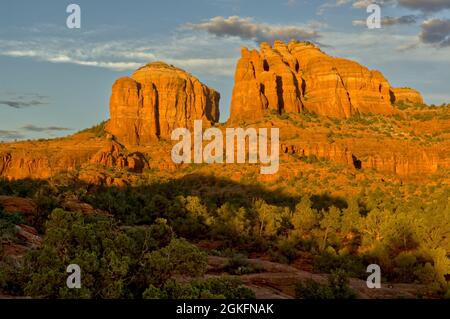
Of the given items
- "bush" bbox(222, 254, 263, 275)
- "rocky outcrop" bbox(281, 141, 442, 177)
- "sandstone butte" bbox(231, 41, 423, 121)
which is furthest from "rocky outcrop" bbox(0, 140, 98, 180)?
"bush" bbox(222, 254, 263, 275)

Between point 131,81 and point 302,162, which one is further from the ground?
point 131,81

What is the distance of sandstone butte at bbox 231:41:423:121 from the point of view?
104688mm

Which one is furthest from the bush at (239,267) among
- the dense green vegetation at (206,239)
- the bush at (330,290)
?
the bush at (330,290)

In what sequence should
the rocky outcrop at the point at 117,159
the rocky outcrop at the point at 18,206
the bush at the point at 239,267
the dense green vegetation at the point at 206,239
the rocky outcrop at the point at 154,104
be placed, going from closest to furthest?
1. the dense green vegetation at the point at 206,239
2. the bush at the point at 239,267
3. the rocky outcrop at the point at 18,206
4. the rocky outcrop at the point at 117,159
5. the rocky outcrop at the point at 154,104

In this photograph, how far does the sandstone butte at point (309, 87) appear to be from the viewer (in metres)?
105

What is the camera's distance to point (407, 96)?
118 m

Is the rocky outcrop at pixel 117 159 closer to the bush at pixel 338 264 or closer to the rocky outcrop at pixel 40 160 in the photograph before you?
the rocky outcrop at pixel 40 160

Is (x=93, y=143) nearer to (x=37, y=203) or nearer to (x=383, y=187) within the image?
(x=383, y=187)

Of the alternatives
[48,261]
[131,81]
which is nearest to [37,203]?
[48,261]

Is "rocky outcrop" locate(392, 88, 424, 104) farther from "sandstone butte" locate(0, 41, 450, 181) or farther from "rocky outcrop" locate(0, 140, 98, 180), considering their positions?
"rocky outcrop" locate(0, 140, 98, 180)

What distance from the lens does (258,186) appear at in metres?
75.4

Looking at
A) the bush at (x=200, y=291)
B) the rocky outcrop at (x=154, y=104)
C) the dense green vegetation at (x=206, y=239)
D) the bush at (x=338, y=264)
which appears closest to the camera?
the bush at (x=200, y=291)

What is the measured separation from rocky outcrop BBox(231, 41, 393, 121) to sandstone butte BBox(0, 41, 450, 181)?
202 millimetres
